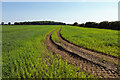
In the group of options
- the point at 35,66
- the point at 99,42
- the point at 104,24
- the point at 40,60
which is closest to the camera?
the point at 35,66

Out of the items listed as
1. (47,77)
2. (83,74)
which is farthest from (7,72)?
(83,74)

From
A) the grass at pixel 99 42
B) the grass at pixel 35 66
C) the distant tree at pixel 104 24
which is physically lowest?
the grass at pixel 35 66

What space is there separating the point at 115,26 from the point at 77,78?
69.7 metres

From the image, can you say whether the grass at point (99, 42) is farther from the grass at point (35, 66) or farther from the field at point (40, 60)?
the grass at point (35, 66)

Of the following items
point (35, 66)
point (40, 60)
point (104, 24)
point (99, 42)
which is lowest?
point (35, 66)

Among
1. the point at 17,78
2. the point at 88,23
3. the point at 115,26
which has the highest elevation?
the point at 88,23

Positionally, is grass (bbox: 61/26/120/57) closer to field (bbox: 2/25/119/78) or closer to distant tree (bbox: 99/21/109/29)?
field (bbox: 2/25/119/78)

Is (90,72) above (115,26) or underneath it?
underneath

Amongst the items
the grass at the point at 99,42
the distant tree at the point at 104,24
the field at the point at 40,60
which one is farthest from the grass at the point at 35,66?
the distant tree at the point at 104,24

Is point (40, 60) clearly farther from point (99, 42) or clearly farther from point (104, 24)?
point (104, 24)

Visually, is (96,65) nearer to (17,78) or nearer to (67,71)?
(67,71)

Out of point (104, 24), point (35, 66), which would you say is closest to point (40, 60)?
point (35, 66)

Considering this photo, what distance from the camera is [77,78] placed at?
17.2ft

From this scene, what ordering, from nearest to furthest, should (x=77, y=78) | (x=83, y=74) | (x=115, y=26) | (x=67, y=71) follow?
(x=77, y=78) → (x=83, y=74) → (x=67, y=71) → (x=115, y=26)
